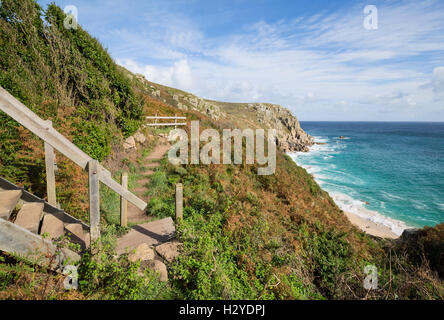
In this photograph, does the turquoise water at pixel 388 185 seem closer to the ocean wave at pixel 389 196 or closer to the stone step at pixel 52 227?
the ocean wave at pixel 389 196

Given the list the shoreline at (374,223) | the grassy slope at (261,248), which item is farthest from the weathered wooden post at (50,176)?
the shoreline at (374,223)

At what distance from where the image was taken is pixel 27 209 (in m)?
3.80

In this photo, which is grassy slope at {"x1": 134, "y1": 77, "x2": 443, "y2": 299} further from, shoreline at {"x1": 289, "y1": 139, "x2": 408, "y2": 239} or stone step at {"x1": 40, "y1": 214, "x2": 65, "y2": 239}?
shoreline at {"x1": 289, "y1": 139, "x2": 408, "y2": 239}

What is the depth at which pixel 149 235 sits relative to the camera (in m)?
5.68

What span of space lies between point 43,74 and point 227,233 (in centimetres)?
1108

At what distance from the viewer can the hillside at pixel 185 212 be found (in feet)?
12.6

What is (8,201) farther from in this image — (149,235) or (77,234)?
(149,235)

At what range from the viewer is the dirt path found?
23.1 ft

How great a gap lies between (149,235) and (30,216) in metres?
2.74

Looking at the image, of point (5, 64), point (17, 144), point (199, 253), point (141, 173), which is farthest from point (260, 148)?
point (5, 64)

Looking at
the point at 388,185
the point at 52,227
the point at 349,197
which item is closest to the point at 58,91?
the point at 52,227

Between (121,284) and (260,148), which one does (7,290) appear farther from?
(260,148)

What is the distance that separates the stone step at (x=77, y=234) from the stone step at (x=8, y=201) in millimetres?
1120

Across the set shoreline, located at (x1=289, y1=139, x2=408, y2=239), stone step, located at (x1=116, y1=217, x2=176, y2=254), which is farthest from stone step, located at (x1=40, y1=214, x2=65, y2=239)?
shoreline, located at (x1=289, y1=139, x2=408, y2=239)
